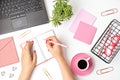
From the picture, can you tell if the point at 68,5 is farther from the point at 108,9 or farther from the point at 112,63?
the point at 112,63

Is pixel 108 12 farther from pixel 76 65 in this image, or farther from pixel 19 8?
pixel 19 8

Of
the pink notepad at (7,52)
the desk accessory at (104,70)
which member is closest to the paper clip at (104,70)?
the desk accessory at (104,70)

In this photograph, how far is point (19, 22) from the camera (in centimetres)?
126

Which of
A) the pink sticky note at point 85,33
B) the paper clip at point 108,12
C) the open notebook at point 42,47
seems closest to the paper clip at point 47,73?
the open notebook at point 42,47

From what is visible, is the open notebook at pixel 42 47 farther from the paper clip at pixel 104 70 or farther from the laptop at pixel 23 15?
the paper clip at pixel 104 70

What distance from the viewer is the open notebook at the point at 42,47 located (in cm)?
124

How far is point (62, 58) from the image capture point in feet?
4.03

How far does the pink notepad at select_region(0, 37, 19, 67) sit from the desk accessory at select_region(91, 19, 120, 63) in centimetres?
34

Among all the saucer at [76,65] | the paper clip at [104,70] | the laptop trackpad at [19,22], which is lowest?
the paper clip at [104,70]

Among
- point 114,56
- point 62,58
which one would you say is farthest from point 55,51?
point 114,56

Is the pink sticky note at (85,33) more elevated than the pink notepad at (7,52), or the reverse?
the pink sticky note at (85,33)

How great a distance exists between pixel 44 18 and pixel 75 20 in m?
0.14

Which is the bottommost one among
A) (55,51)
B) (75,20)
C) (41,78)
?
(41,78)

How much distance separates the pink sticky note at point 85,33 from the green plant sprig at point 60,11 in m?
0.09
